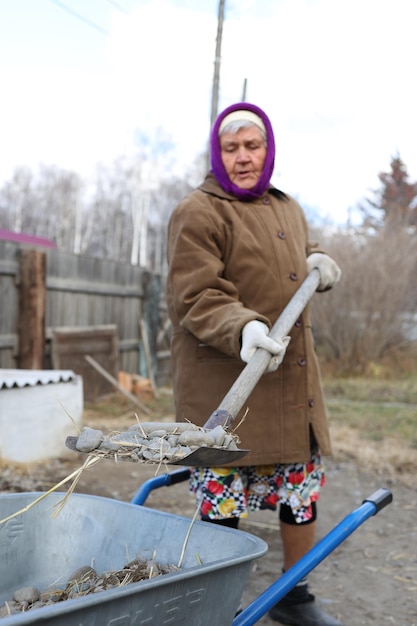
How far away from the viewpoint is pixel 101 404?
734 centimetres

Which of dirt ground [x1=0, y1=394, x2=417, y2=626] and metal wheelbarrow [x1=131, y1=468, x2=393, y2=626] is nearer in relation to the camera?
metal wheelbarrow [x1=131, y1=468, x2=393, y2=626]

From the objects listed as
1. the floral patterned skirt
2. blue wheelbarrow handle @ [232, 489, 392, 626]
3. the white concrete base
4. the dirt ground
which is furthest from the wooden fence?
blue wheelbarrow handle @ [232, 489, 392, 626]

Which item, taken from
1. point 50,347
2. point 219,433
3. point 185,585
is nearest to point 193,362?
point 219,433

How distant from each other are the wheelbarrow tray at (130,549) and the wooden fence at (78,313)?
4649 mm

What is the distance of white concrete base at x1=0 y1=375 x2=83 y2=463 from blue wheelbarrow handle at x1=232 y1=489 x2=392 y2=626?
2818 mm

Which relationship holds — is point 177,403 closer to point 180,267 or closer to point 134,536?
point 180,267

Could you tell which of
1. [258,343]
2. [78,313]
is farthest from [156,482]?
[78,313]

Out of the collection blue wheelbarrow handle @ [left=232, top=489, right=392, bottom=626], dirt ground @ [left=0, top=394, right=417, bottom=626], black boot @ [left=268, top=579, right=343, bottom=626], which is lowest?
dirt ground @ [left=0, top=394, right=417, bottom=626]

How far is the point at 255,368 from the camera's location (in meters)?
1.93

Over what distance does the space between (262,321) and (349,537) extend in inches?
81.2

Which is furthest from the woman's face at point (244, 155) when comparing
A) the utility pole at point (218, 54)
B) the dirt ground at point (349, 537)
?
the utility pole at point (218, 54)

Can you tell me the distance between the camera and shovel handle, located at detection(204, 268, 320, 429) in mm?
1766

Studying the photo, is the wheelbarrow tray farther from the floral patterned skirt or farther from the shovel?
the floral patterned skirt

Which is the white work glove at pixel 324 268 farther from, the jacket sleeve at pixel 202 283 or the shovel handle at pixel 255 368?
the jacket sleeve at pixel 202 283
